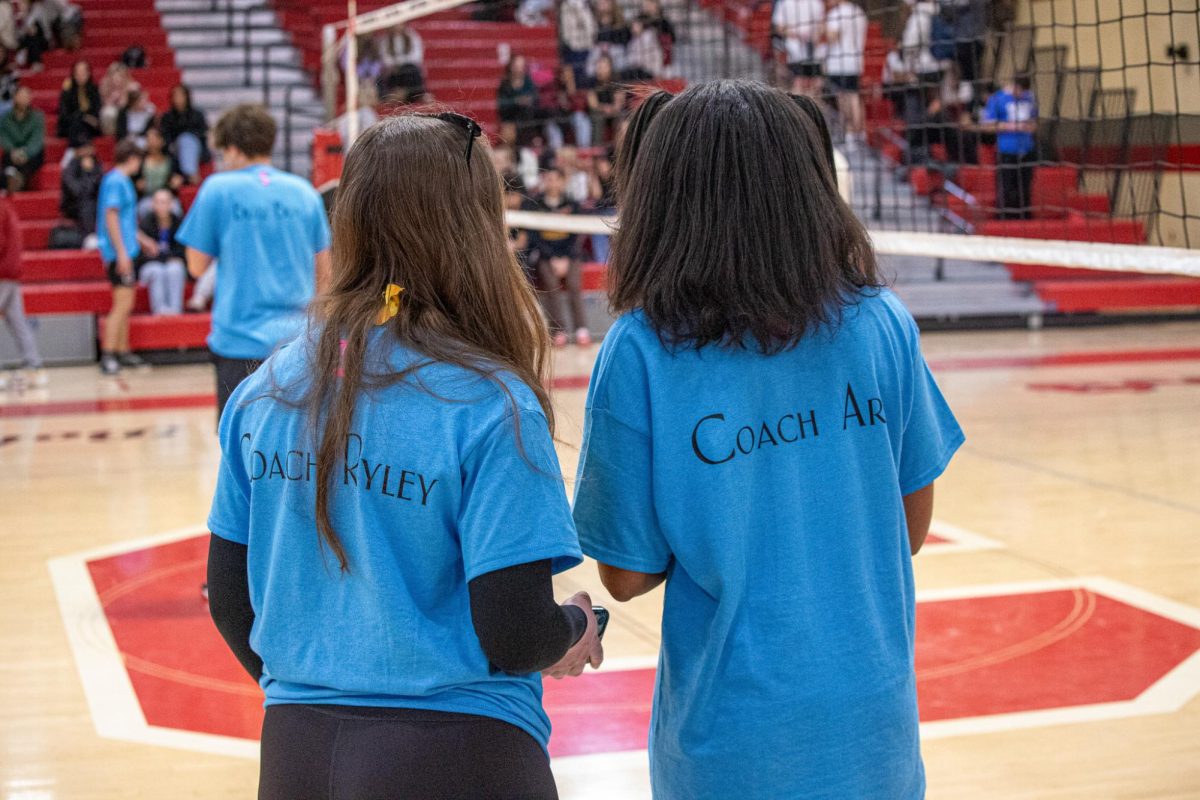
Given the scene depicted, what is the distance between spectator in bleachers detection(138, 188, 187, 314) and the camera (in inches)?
446

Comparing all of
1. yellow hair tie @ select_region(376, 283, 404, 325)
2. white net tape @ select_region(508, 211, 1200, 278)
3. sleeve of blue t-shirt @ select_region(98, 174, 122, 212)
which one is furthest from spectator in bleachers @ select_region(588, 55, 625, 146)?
yellow hair tie @ select_region(376, 283, 404, 325)

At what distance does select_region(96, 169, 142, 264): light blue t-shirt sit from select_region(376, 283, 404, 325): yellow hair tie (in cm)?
928

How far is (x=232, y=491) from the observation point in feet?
5.37

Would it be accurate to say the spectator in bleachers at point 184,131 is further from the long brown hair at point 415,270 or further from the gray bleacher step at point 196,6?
the long brown hair at point 415,270

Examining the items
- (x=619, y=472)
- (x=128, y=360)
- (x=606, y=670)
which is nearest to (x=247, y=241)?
(x=606, y=670)

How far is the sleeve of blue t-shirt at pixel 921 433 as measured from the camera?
1650 mm

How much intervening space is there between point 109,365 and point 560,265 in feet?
12.5

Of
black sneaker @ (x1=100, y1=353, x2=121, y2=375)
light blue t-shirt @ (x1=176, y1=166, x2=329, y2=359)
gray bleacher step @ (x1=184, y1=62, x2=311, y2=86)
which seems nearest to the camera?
light blue t-shirt @ (x1=176, y1=166, x2=329, y2=359)

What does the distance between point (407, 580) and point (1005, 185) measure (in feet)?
36.3

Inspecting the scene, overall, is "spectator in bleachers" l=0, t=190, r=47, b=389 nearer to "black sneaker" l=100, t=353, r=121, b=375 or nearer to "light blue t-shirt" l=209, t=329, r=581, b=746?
"black sneaker" l=100, t=353, r=121, b=375

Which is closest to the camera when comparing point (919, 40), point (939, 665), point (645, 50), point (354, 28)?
Answer: point (939, 665)

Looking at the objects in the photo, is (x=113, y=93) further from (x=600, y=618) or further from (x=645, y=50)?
(x=600, y=618)

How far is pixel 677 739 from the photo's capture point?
157 centimetres

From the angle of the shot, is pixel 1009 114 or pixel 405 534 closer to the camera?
pixel 405 534
